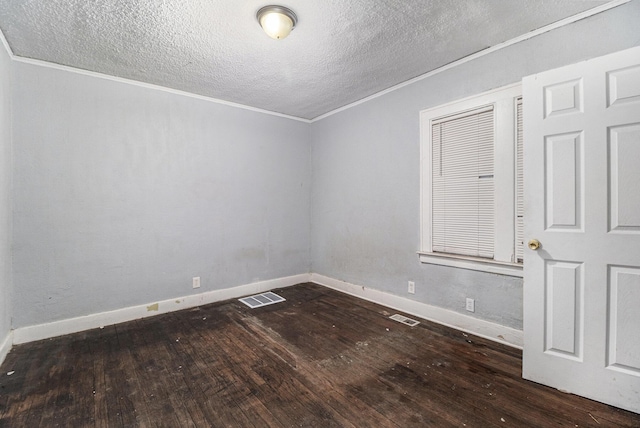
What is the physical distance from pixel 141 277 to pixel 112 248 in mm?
437

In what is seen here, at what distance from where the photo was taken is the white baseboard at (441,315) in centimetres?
246

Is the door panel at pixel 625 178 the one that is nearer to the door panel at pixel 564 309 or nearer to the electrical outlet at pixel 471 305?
the door panel at pixel 564 309

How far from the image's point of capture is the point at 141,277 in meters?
3.18

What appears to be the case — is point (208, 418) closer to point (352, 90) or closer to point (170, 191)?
point (170, 191)

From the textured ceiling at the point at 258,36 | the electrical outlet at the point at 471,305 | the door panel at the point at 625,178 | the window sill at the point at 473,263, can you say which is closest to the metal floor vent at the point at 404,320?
the electrical outlet at the point at 471,305

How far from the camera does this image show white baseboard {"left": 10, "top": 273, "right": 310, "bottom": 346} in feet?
8.65

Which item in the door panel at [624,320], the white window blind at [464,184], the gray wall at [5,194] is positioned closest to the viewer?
the door panel at [624,320]

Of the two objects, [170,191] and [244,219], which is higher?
[170,191]

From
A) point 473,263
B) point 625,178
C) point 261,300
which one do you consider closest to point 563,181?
point 625,178

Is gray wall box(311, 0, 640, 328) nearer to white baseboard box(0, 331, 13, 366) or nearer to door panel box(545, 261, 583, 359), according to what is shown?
door panel box(545, 261, 583, 359)

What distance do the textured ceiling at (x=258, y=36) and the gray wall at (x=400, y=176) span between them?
7.7 inches

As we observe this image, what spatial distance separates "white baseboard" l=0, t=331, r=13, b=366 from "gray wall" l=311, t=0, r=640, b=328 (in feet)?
11.1

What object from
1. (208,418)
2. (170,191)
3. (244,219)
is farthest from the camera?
(244,219)

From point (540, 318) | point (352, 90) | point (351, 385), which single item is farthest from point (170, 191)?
point (540, 318)
